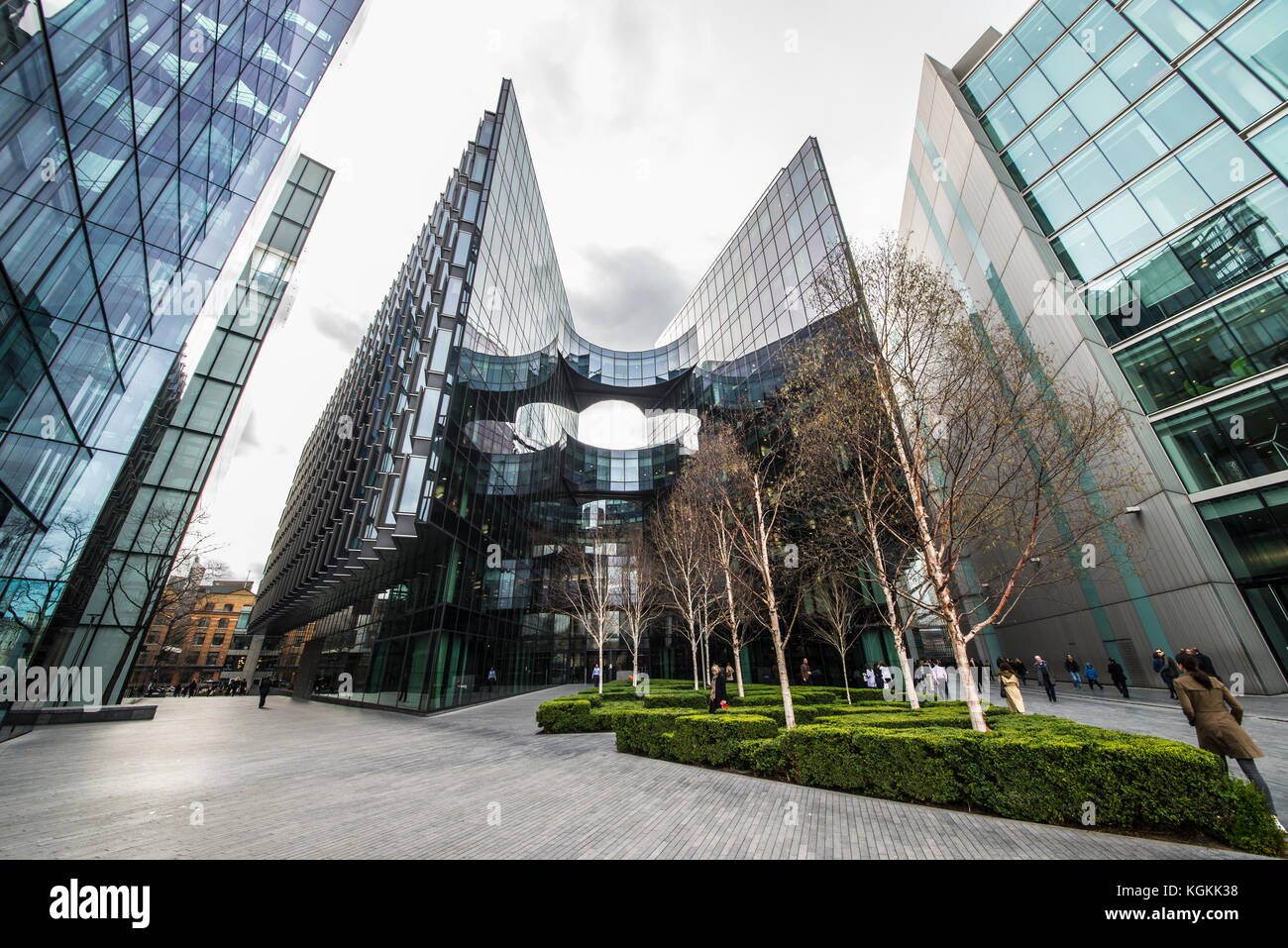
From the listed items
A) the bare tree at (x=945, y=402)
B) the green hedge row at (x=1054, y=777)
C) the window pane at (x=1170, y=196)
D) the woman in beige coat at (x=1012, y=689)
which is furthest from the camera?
the window pane at (x=1170, y=196)

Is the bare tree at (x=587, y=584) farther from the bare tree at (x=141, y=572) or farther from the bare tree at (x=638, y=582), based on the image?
the bare tree at (x=141, y=572)

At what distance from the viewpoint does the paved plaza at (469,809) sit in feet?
16.0

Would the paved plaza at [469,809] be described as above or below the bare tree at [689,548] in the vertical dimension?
below

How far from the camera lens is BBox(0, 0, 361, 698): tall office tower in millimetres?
8164

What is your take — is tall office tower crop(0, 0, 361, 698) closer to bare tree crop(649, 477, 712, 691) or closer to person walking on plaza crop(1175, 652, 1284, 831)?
bare tree crop(649, 477, 712, 691)

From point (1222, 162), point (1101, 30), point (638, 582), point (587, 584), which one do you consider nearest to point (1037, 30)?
point (1101, 30)

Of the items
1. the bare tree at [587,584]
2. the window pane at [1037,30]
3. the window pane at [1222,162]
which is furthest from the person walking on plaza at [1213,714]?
the window pane at [1037,30]

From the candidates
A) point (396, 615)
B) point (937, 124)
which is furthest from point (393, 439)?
point (937, 124)

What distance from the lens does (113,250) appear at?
11.1 meters

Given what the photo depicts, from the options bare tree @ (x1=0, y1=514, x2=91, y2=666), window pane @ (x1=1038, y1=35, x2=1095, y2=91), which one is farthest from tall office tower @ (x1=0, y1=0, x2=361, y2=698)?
window pane @ (x1=1038, y1=35, x2=1095, y2=91)

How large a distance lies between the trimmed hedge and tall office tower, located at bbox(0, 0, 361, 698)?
1564cm

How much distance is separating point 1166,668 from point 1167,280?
14937 millimetres

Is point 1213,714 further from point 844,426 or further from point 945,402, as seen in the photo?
point 844,426

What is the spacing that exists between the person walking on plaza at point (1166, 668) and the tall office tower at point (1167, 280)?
35.3 inches
